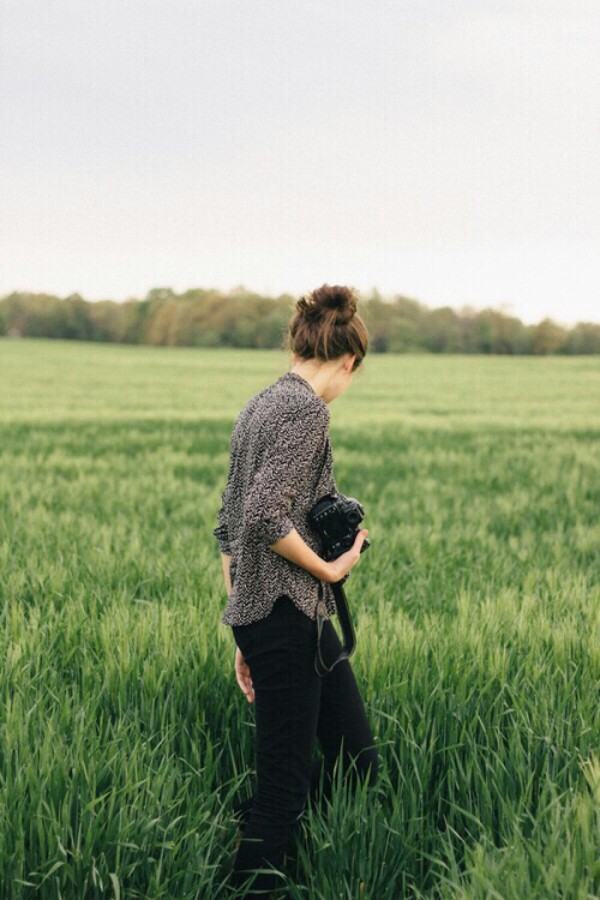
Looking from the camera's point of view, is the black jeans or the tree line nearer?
the black jeans

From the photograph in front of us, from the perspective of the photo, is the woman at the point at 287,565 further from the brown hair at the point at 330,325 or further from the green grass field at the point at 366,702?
the green grass field at the point at 366,702

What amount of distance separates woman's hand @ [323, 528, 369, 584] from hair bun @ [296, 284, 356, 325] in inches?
24.4

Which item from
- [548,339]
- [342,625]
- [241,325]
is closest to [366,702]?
[342,625]

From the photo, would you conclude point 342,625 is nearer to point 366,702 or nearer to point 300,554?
point 300,554

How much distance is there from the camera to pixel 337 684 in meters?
2.58

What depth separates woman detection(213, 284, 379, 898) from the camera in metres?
2.33

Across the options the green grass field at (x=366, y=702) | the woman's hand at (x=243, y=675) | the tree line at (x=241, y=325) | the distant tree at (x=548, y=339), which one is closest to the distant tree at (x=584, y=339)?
the tree line at (x=241, y=325)

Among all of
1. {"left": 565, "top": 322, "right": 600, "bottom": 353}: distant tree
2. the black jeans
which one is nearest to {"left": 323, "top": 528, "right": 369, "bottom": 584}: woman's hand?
the black jeans

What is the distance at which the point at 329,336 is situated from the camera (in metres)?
2.44

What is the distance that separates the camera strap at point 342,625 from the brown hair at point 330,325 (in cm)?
67

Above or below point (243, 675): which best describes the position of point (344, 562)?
above

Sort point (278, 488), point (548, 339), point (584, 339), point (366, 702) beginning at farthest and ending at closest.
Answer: point (584, 339)
point (548, 339)
point (366, 702)
point (278, 488)

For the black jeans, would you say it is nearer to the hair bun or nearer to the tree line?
the hair bun

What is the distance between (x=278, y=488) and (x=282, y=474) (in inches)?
1.6
